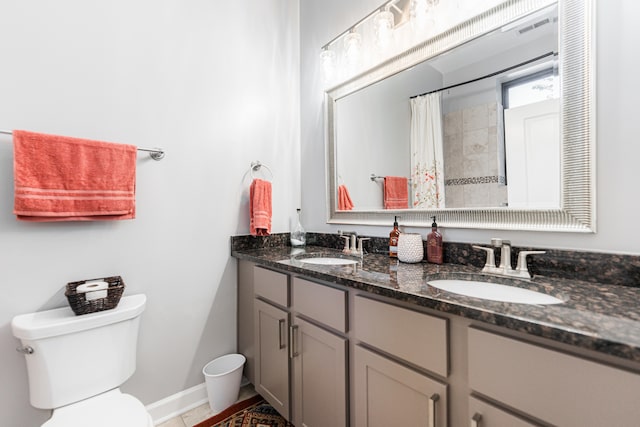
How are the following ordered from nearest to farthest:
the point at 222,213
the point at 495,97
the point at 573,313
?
the point at 573,313
the point at 495,97
the point at 222,213

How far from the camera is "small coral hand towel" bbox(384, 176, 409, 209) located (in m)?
1.53

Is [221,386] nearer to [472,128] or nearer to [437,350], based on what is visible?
[437,350]

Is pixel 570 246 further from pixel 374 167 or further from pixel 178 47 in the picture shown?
pixel 178 47

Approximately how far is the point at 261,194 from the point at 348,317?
104 centimetres

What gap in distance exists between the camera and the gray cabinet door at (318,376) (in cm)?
108

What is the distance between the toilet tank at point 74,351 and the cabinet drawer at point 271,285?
58 cm

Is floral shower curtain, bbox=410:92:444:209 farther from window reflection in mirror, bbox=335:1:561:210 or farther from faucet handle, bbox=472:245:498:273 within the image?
faucet handle, bbox=472:245:498:273

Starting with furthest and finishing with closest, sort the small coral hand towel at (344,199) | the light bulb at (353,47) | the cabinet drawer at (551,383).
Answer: the small coral hand towel at (344,199) < the light bulb at (353,47) < the cabinet drawer at (551,383)

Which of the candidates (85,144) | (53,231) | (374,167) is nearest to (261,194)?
(374,167)

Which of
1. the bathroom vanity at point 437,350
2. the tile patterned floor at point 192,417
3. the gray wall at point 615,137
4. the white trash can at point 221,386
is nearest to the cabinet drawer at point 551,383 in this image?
the bathroom vanity at point 437,350

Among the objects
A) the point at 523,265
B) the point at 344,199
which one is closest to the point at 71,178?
the point at 344,199

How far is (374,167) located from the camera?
1.72m

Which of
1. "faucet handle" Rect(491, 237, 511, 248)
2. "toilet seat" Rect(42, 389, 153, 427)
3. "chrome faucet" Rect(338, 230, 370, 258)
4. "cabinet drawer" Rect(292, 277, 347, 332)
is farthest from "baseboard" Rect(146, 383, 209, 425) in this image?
"faucet handle" Rect(491, 237, 511, 248)

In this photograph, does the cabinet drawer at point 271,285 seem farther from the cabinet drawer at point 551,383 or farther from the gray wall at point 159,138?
the cabinet drawer at point 551,383
